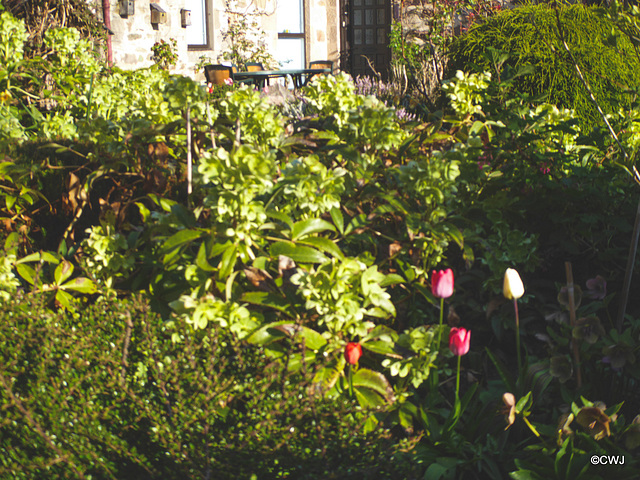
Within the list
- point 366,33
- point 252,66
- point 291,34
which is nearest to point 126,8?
point 252,66

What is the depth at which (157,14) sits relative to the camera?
10.2 meters

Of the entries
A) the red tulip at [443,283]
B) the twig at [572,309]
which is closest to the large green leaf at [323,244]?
the red tulip at [443,283]

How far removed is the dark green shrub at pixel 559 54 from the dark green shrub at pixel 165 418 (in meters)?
2.46

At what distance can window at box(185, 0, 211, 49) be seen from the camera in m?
11.9

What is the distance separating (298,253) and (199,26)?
1159 cm

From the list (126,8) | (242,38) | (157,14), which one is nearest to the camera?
(126,8)

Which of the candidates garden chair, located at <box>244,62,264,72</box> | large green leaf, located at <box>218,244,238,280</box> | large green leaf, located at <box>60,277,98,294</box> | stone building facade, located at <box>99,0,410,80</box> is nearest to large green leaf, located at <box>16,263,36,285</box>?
large green leaf, located at <box>60,277,98,294</box>

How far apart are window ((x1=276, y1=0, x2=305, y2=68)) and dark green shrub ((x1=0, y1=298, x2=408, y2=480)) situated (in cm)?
1243

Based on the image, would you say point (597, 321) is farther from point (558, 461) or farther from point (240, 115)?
point (240, 115)

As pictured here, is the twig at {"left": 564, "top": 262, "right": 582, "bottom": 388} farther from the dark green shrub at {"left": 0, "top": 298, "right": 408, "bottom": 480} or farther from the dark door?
the dark door

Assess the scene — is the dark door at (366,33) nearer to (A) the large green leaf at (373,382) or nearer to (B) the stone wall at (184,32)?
(B) the stone wall at (184,32)

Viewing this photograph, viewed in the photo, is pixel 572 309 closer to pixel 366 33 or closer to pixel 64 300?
pixel 64 300

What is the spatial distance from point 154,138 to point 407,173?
38.9 inches

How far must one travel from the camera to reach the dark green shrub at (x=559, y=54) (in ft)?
11.1
